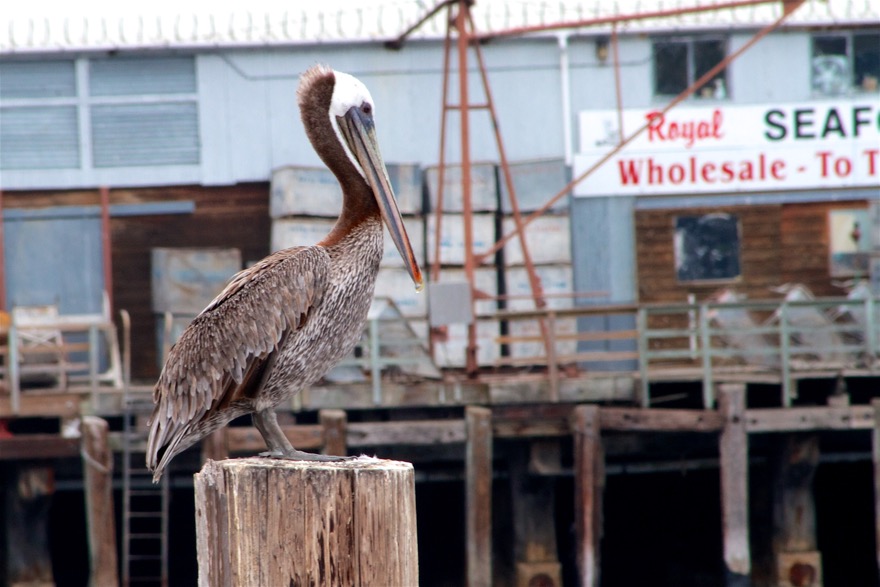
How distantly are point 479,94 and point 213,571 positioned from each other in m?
16.1

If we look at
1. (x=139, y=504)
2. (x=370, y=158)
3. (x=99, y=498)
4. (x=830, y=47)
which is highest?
(x=830, y=47)

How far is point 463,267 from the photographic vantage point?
19547mm

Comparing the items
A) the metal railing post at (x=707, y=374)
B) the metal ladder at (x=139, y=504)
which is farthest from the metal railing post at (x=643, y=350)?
the metal ladder at (x=139, y=504)

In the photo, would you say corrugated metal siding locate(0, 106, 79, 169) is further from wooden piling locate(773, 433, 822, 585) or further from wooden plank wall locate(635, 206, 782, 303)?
wooden piling locate(773, 433, 822, 585)

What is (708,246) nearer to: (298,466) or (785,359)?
(785,359)

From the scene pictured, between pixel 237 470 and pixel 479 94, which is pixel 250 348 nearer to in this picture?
pixel 237 470

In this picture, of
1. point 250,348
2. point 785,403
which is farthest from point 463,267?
point 250,348

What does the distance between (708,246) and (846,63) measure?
3.26 metres

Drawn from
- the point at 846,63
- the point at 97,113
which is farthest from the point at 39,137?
the point at 846,63

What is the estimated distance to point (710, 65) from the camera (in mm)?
19922

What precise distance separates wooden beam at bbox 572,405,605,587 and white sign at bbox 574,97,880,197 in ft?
19.0

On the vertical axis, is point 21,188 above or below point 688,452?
above

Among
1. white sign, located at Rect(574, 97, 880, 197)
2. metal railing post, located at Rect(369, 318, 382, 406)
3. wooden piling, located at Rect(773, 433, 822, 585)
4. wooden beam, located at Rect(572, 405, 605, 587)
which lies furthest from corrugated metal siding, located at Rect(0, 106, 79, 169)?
wooden piling, located at Rect(773, 433, 822, 585)

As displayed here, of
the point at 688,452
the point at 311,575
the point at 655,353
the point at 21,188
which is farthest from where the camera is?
the point at 21,188
